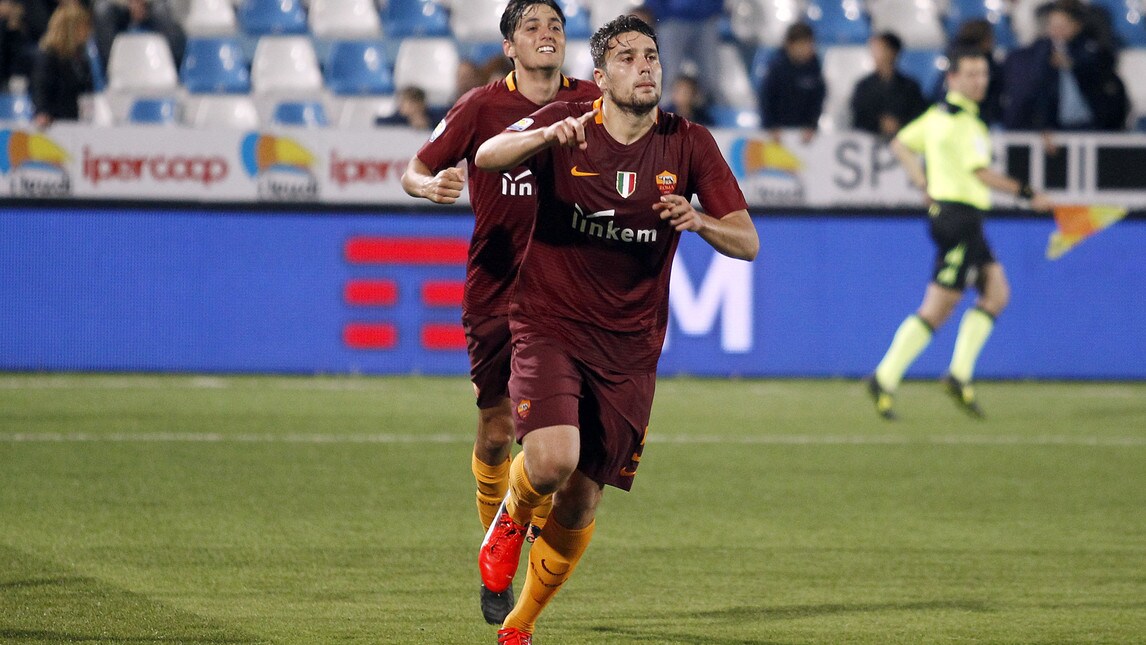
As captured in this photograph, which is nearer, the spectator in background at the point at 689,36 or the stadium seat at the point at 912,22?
the spectator in background at the point at 689,36

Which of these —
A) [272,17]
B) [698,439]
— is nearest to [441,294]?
[698,439]

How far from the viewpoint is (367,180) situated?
12586 mm

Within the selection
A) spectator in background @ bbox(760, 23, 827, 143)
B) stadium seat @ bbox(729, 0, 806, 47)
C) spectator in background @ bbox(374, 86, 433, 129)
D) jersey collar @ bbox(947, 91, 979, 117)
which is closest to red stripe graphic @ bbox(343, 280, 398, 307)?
spectator in background @ bbox(374, 86, 433, 129)

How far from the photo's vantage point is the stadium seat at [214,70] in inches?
610

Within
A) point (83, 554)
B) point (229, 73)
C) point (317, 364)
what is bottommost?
point (317, 364)

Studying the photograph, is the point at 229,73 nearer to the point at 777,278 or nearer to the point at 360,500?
the point at 777,278

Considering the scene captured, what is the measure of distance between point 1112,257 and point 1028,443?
3262 mm

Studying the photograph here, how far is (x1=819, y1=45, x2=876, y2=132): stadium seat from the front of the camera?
15.7 meters

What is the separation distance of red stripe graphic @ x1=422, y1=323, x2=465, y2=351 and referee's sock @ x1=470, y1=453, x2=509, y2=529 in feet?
20.7

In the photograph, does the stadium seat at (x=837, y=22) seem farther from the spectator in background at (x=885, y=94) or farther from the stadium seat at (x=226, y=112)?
the stadium seat at (x=226, y=112)

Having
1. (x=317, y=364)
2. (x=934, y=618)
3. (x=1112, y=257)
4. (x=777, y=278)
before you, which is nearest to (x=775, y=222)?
(x=777, y=278)

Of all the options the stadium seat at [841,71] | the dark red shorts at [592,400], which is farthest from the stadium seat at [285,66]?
the dark red shorts at [592,400]

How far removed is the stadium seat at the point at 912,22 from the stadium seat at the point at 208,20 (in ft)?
20.8

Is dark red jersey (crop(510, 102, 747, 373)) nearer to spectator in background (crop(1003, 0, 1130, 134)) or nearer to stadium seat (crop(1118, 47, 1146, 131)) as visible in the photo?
spectator in background (crop(1003, 0, 1130, 134))
